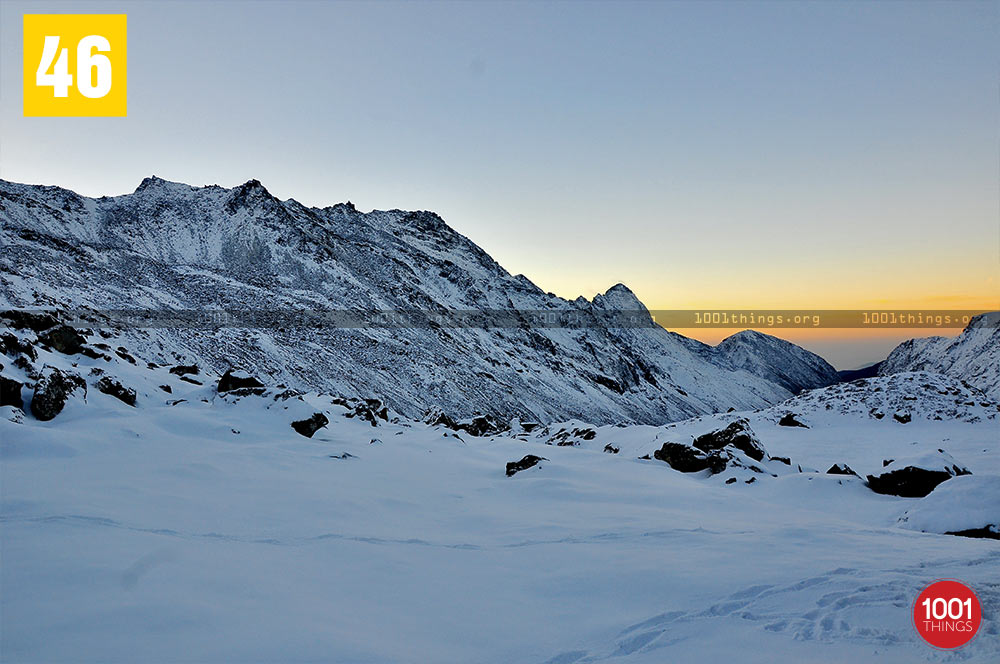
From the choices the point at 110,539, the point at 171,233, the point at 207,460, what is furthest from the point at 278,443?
the point at 171,233

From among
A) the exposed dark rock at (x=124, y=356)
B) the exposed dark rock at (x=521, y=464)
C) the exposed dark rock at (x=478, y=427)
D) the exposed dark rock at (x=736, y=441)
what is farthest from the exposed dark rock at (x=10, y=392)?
the exposed dark rock at (x=478, y=427)

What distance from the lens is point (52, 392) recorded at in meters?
12.1

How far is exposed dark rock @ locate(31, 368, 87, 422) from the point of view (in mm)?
Result: 11648

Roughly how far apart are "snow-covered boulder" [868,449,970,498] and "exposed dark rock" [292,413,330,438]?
14660mm

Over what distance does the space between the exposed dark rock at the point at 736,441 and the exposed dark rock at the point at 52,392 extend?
16882 mm

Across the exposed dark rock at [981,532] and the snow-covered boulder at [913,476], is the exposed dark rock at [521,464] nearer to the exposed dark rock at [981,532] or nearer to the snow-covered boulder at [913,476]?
the exposed dark rock at [981,532]

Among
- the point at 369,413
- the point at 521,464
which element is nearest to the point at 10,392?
the point at 521,464

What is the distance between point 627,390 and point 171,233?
8693cm

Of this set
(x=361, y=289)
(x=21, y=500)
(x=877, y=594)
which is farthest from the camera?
(x=361, y=289)

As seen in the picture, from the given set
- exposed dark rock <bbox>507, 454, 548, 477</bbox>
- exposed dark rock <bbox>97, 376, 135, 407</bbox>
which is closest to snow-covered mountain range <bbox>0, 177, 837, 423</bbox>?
exposed dark rock <bbox>97, 376, 135, 407</bbox>

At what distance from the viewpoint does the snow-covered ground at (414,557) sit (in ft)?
16.3

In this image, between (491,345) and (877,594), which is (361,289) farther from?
(877,594)

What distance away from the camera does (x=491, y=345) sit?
8238 cm

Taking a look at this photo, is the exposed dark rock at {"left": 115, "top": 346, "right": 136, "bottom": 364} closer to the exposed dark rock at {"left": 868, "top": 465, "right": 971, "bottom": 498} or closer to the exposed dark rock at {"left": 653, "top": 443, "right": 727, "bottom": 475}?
the exposed dark rock at {"left": 653, "top": 443, "right": 727, "bottom": 475}
